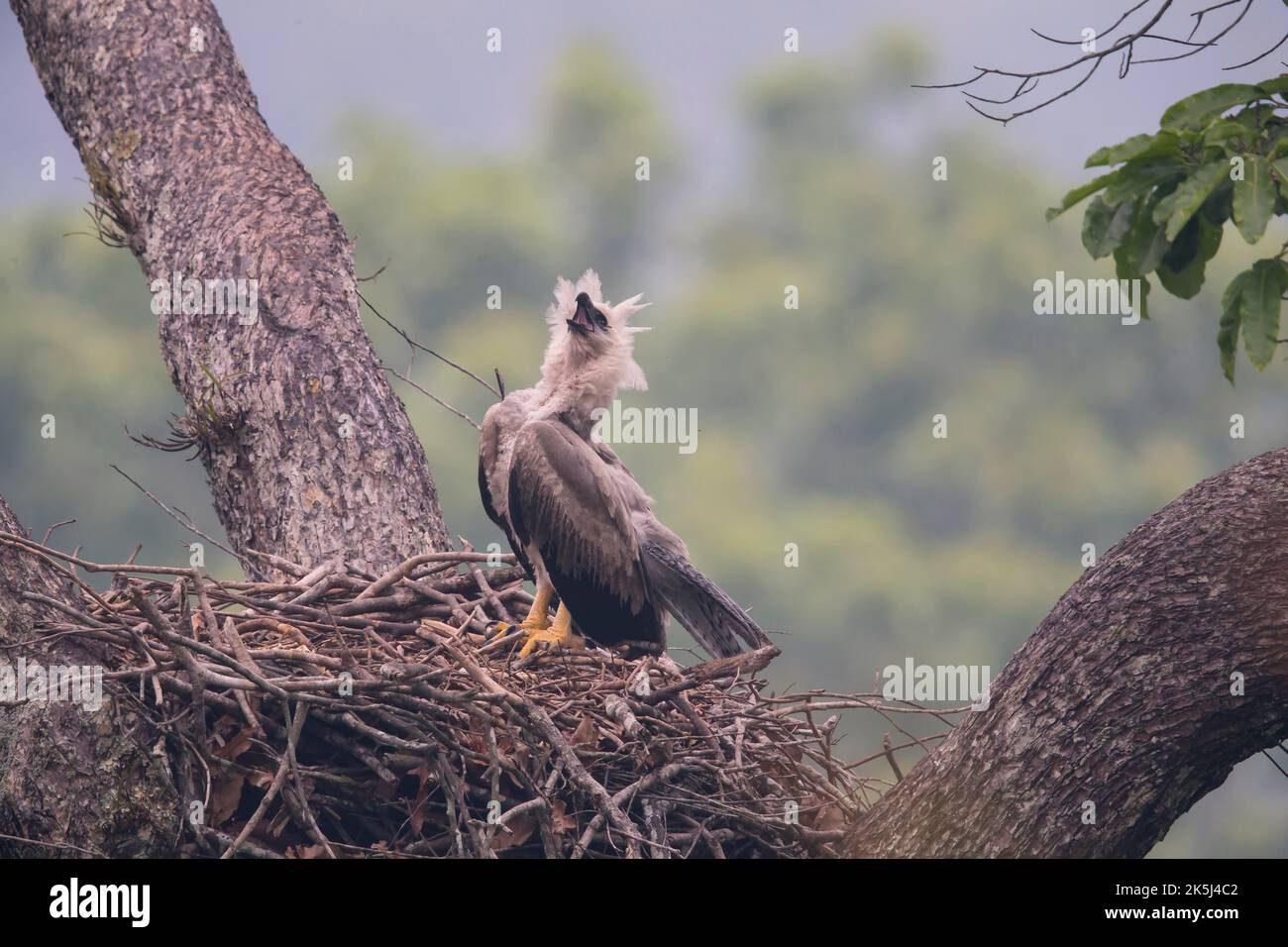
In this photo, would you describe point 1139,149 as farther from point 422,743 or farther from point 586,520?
point 586,520

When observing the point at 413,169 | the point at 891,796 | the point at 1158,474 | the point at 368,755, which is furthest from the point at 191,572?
the point at 413,169

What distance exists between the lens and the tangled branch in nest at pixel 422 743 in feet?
14.8

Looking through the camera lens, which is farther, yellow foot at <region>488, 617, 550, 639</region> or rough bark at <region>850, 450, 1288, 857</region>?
yellow foot at <region>488, 617, 550, 639</region>

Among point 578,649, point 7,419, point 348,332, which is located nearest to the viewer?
point 578,649

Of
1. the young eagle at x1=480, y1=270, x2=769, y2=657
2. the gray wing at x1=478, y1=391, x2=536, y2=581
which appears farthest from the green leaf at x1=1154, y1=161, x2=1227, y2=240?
the gray wing at x1=478, y1=391, x2=536, y2=581

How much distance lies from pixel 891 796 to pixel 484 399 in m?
28.8

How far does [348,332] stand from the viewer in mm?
6570

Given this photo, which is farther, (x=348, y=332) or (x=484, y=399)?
(x=484, y=399)

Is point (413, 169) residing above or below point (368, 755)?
above

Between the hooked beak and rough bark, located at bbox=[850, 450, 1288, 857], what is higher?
the hooked beak

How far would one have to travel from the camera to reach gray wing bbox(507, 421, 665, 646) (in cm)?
604

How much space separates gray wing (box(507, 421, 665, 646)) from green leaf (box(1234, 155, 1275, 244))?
132 inches

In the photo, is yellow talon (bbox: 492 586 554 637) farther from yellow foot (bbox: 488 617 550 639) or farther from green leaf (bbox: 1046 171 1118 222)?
green leaf (bbox: 1046 171 1118 222)

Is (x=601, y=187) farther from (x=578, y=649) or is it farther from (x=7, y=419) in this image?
(x=578, y=649)
